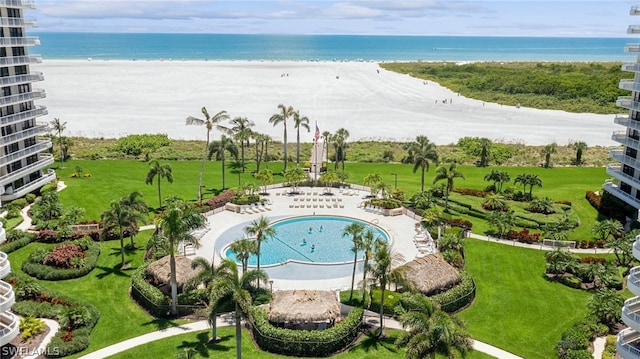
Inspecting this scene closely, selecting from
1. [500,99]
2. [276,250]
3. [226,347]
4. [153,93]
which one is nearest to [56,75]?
[153,93]

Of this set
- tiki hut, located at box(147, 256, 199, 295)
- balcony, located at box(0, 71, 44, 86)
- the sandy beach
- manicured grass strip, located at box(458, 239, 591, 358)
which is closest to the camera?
manicured grass strip, located at box(458, 239, 591, 358)

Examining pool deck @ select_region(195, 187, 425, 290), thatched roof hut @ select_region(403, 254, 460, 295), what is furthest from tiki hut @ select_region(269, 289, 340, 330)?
thatched roof hut @ select_region(403, 254, 460, 295)

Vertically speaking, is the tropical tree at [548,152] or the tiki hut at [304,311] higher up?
the tropical tree at [548,152]

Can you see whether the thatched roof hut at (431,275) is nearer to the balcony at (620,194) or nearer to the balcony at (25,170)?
the balcony at (620,194)

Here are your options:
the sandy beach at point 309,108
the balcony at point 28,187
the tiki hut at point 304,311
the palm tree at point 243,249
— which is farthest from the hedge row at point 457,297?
the sandy beach at point 309,108

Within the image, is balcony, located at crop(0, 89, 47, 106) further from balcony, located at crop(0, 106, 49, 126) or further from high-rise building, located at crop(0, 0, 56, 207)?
balcony, located at crop(0, 106, 49, 126)

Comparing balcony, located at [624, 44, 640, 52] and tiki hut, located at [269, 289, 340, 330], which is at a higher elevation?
balcony, located at [624, 44, 640, 52]

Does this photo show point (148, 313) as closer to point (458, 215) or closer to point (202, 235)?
point (202, 235)
